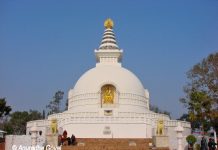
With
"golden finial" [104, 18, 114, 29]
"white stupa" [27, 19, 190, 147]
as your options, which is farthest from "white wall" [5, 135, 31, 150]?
"golden finial" [104, 18, 114, 29]

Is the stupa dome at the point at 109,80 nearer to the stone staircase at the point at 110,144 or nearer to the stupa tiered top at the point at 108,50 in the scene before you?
the stupa tiered top at the point at 108,50

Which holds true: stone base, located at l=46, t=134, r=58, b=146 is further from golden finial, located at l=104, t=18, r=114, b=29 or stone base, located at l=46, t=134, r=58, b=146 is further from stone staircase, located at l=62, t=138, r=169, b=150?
golden finial, located at l=104, t=18, r=114, b=29

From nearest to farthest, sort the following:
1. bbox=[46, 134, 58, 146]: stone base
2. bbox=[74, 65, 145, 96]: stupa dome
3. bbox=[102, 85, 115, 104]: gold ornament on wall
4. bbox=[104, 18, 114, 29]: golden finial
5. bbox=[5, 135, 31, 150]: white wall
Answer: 1. bbox=[46, 134, 58, 146]: stone base
2. bbox=[5, 135, 31, 150]: white wall
3. bbox=[102, 85, 115, 104]: gold ornament on wall
4. bbox=[74, 65, 145, 96]: stupa dome
5. bbox=[104, 18, 114, 29]: golden finial

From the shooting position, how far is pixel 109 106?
40312mm

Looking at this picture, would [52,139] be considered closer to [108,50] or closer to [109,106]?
[109,106]

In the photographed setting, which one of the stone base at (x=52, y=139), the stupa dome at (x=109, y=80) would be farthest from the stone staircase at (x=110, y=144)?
the stupa dome at (x=109, y=80)

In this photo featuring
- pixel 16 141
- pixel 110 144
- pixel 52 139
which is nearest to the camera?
pixel 110 144

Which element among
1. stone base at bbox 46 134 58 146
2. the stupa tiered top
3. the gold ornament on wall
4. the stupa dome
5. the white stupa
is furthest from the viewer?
the stupa tiered top

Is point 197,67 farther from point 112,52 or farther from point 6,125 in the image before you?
point 6,125

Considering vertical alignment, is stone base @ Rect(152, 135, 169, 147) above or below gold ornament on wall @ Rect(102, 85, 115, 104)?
below

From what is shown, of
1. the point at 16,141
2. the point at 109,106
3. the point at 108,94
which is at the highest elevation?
the point at 108,94

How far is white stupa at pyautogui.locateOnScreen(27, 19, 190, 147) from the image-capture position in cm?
3616

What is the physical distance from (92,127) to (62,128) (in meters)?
3.15

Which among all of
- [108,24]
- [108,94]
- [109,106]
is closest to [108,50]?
[108,24]
